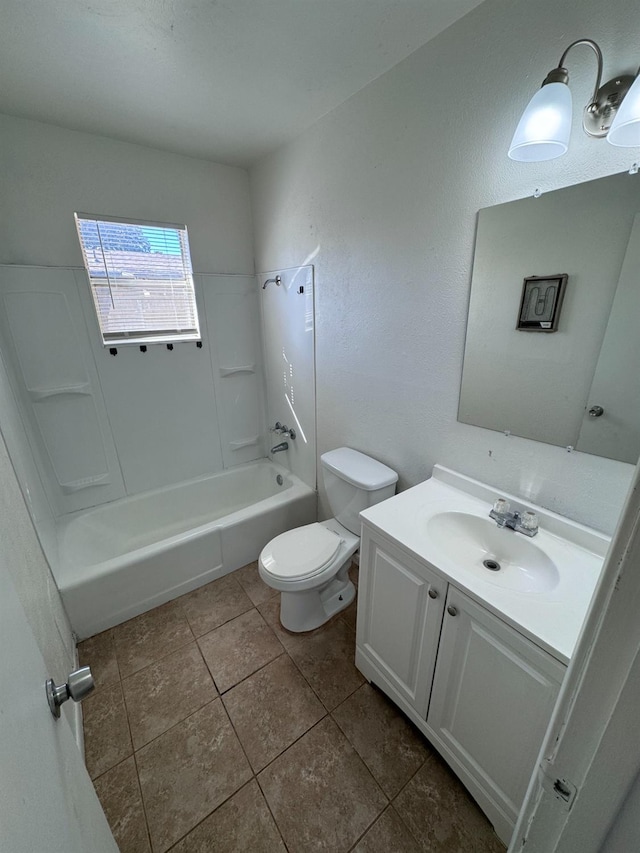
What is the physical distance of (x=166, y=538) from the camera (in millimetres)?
2336

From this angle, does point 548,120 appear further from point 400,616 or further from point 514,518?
point 400,616

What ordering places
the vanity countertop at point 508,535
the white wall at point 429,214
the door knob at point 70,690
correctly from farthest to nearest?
the white wall at point 429,214 → the vanity countertop at point 508,535 → the door knob at point 70,690

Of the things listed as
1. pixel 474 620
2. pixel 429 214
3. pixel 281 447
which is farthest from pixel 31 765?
pixel 281 447

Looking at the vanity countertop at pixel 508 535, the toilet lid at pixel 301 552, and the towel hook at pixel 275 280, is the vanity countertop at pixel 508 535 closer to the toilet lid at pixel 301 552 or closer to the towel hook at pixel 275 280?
the toilet lid at pixel 301 552

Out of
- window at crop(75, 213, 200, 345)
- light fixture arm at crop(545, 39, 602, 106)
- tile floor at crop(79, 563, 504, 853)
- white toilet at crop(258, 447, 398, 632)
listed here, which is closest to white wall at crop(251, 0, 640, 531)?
light fixture arm at crop(545, 39, 602, 106)

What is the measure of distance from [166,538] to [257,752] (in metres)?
1.41

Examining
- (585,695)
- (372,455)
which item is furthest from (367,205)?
(585,695)

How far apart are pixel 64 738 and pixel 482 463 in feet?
4.67

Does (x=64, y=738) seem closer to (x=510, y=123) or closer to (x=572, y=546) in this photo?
(x=572, y=546)

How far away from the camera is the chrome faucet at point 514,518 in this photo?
1164mm

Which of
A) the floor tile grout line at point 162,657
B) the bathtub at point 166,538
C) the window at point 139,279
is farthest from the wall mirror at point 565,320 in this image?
the window at point 139,279

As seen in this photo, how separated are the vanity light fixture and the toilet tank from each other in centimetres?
129

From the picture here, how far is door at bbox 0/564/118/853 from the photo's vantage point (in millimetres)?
371

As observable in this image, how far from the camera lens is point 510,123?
1.06m
